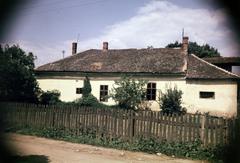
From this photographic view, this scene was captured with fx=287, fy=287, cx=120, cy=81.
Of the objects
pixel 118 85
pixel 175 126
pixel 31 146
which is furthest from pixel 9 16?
pixel 118 85

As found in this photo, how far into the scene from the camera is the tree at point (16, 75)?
63.7ft

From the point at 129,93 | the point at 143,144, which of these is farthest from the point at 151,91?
the point at 143,144

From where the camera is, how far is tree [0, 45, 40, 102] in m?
19.4

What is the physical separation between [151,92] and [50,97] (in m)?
9.19

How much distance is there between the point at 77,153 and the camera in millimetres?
8703

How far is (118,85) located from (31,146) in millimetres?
15278

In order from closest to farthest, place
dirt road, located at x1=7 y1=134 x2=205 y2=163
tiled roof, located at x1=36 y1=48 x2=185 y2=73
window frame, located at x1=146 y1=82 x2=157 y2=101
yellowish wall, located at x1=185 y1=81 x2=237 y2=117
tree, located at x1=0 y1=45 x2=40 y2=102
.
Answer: dirt road, located at x1=7 y1=134 x2=205 y2=163
tree, located at x1=0 y1=45 x2=40 y2=102
yellowish wall, located at x1=185 y1=81 x2=237 y2=117
window frame, located at x1=146 y1=82 x2=157 y2=101
tiled roof, located at x1=36 y1=48 x2=185 y2=73

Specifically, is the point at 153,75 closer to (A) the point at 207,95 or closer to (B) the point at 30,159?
(A) the point at 207,95

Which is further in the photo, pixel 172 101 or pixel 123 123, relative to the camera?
pixel 172 101

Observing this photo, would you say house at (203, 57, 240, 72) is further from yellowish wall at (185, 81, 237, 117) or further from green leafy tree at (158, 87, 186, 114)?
green leafy tree at (158, 87, 186, 114)

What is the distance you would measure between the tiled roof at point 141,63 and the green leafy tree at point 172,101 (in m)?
1.71

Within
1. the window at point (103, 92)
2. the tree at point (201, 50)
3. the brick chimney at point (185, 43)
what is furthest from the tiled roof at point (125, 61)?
the tree at point (201, 50)

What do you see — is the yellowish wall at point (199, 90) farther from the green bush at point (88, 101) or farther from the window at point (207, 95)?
the green bush at point (88, 101)

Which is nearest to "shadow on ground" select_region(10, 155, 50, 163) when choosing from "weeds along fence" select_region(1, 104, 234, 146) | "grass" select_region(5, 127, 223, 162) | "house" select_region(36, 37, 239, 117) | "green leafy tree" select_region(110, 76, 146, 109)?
"grass" select_region(5, 127, 223, 162)
